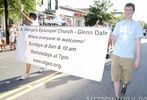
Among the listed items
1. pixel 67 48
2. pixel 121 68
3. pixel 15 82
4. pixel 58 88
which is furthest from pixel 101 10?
pixel 121 68

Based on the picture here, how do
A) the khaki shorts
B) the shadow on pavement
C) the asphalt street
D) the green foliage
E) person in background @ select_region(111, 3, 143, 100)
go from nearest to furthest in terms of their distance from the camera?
person in background @ select_region(111, 3, 143, 100), the khaki shorts, the asphalt street, the shadow on pavement, the green foliage

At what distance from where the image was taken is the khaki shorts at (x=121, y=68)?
619cm

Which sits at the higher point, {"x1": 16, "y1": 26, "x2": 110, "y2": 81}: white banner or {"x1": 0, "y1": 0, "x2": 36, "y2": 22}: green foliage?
{"x1": 0, "y1": 0, "x2": 36, "y2": 22}: green foliage

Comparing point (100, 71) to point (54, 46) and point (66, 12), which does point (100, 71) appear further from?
point (66, 12)

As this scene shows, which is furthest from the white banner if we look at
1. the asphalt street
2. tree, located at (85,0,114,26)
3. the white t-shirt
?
tree, located at (85,0,114,26)

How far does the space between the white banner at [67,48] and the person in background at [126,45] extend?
0.77 feet

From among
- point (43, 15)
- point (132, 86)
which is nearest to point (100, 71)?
point (132, 86)

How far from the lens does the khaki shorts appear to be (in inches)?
244

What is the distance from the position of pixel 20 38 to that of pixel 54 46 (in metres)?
1.44

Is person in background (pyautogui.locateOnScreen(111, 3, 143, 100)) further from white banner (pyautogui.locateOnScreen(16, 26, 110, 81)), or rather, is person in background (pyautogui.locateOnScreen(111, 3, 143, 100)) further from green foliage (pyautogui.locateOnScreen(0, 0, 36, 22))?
green foliage (pyautogui.locateOnScreen(0, 0, 36, 22))

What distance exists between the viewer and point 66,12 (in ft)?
205

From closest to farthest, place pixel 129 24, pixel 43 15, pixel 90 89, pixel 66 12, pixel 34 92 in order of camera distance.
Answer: pixel 129 24
pixel 34 92
pixel 90 89
pixel 43 15
pixel 66 12

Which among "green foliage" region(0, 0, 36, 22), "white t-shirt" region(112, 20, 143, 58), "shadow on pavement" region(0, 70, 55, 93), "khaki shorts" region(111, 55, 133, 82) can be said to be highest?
"green foliage" region(0, 0, 36, 22)

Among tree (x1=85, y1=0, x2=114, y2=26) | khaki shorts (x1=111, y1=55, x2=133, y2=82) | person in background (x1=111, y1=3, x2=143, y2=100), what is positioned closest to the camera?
person in background (x1=111, y1=3, x2=143, y2=100)
